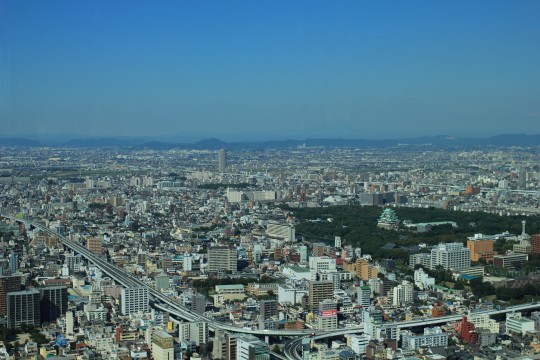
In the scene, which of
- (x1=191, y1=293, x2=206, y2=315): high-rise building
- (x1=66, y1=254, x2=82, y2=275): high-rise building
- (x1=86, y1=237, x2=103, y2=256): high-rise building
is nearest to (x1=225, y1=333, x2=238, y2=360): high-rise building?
(x1=191, y1=293, x2=206, y2=315): high-rise building

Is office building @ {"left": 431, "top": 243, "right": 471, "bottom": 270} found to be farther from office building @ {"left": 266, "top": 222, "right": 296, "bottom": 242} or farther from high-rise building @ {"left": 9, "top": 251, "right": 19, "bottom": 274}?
high-rise building @ {"left": 9, "top": 251, "right": 19, "bottom": 274}

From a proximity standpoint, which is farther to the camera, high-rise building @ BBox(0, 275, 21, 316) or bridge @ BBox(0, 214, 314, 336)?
high-rise building @ BBox(0, 275, 21, 316)

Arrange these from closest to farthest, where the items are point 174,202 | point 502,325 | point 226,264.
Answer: point 502,325
point 226,264
point 174,202

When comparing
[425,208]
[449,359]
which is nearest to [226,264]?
[449,359]

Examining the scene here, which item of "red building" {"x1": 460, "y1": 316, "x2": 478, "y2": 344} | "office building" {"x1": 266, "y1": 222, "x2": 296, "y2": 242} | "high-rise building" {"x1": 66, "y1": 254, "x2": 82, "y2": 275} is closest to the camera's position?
"red building" {"x1": 460, "y1": 316, "x2": 478, "y2": 344}

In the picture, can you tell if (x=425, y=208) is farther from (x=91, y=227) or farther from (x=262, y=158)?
(x=262, y=158)

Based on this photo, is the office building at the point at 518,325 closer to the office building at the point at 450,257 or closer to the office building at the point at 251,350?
the office building at the point at 251,350
